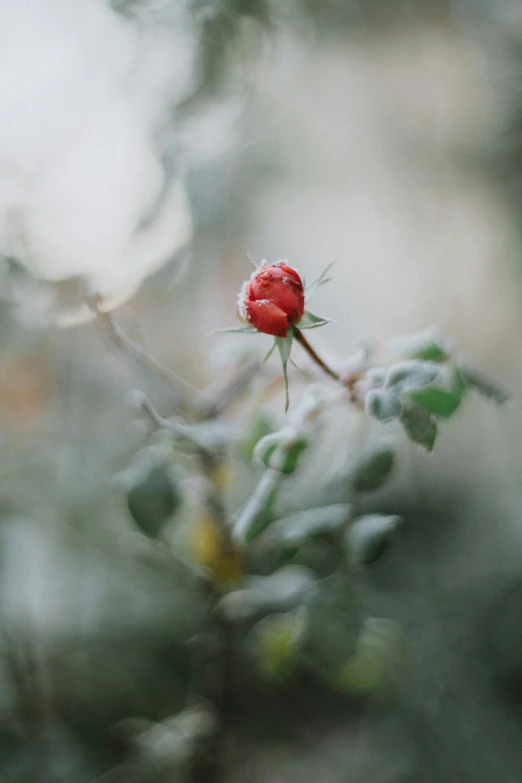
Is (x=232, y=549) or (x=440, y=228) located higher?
(x=440, y=228)

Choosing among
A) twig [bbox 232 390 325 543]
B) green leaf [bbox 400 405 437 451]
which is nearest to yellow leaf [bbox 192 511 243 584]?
twig [bbox 232 390 325 543]

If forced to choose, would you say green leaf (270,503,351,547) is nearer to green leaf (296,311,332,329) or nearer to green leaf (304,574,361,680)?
green leaf (304,574,361,680)

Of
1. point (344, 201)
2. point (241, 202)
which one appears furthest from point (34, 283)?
point (344, 201)

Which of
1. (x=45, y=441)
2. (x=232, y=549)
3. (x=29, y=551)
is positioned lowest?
(x=29, y=551)

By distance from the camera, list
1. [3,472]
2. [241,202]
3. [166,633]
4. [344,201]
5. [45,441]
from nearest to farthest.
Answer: [3,472], [45,441], [166,633], [241,202], [344,201]

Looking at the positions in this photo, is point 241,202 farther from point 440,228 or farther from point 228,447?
point 228,447
